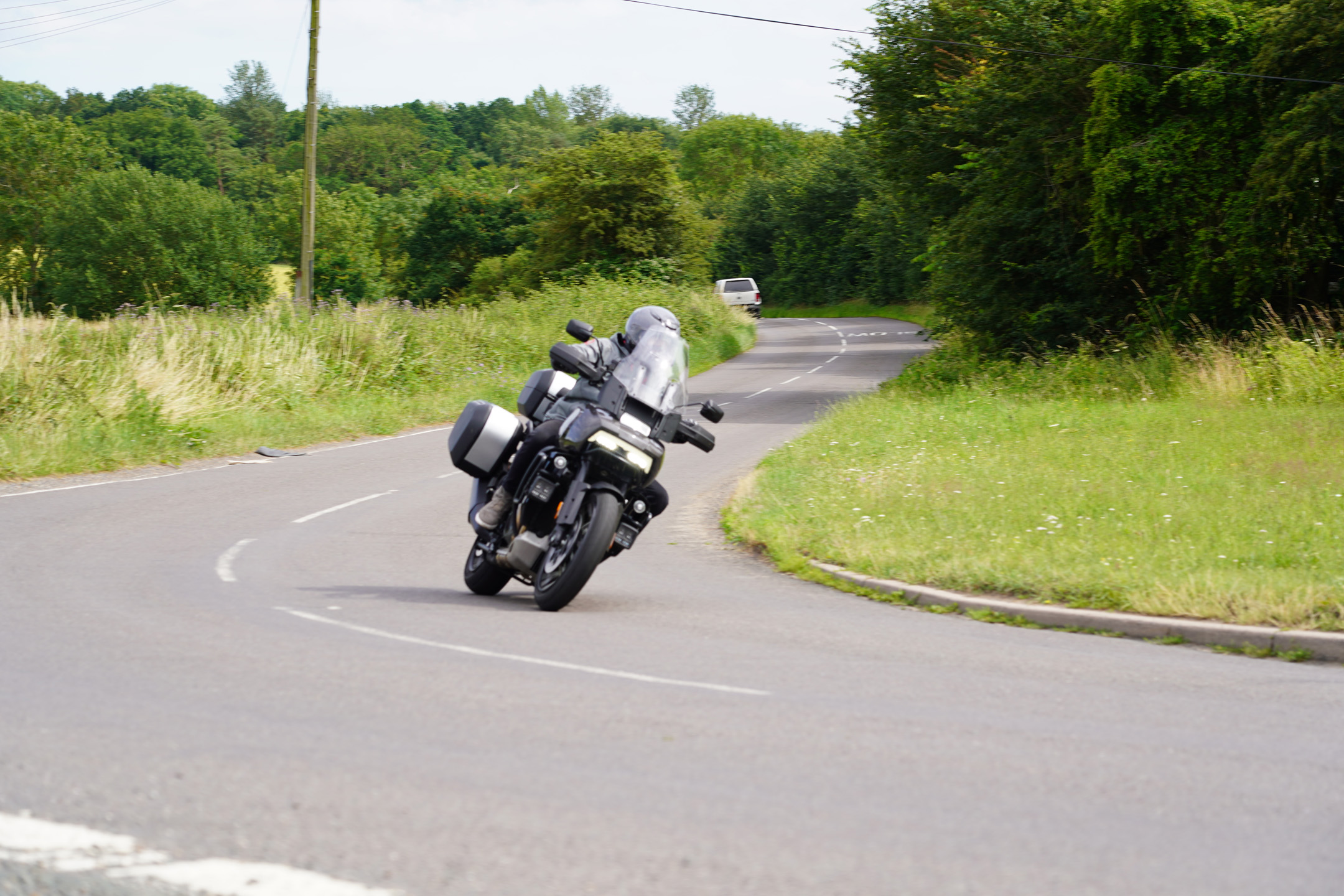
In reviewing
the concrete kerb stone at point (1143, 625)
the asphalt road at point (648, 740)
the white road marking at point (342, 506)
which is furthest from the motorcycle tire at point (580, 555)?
the white road marking at point (342, 506)

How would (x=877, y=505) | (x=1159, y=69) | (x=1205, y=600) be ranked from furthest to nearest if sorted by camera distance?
(x=1159, y=69), (x=877, y=505), (x=1205, y=600)

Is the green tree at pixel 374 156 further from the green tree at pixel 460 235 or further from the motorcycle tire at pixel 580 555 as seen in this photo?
the motorcycle tire at pixel 580 555

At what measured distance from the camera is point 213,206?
8412 centimetres

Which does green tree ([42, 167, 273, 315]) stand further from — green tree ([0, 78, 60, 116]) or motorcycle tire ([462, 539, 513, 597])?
motorcycle tire ([462, 539, 513, 597])

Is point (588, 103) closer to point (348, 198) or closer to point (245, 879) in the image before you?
point (348, 198)

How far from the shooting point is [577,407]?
328 inches

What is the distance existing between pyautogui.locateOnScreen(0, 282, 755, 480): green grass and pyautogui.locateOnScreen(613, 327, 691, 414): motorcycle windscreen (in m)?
10.2

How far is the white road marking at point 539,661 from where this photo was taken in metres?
6.16

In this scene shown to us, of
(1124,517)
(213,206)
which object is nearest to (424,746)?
(1124,517)

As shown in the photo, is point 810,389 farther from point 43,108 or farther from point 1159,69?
point 43,108

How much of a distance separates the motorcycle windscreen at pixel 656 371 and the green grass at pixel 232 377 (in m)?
10.2

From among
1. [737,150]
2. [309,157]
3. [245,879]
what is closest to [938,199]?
[309,157]

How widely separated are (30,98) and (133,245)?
4839 centimetres

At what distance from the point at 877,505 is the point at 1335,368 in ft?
35.3
